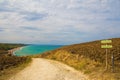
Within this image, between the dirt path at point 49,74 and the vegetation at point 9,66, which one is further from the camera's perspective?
the vegetation at point 9,66

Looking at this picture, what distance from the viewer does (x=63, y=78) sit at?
23203mm

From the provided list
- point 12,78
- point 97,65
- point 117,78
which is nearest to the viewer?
point 117,78

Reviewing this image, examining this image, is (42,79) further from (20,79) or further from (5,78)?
(5,78)

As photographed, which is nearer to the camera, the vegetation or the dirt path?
the dirt path

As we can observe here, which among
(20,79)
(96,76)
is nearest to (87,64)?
(96,76)

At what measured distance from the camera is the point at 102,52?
40.1m

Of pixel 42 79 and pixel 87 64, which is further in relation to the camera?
pixel 87 64

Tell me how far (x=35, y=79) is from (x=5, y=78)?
332 cm

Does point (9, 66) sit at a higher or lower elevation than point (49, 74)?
higher

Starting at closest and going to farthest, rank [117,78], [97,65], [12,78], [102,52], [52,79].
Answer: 1. [117,78]
2. [52,79]
3. [12,78]
4. [97,65]
5. [102,52]

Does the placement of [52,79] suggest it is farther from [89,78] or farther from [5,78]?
[5,78]

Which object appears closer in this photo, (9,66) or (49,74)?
(49,74)

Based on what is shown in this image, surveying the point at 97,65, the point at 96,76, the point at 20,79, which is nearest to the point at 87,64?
the point at 97,65

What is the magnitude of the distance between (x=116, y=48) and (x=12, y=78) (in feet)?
73.3
